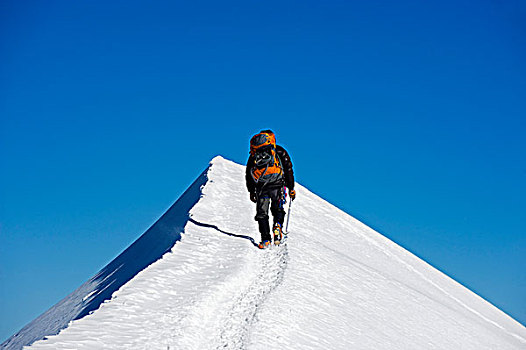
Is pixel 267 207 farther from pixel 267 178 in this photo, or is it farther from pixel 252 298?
pixel 252 298

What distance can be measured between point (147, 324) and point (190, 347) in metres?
0.69

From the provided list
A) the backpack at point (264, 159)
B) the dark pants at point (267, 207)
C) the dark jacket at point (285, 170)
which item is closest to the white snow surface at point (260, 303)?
the dark pants at point (267, 207)

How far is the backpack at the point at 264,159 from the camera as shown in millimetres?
8633

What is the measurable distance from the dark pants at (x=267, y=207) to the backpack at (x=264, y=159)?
0.70 ft

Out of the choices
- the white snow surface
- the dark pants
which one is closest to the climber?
the dark pants

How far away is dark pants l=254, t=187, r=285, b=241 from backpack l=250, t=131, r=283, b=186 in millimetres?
214

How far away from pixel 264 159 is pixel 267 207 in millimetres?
869

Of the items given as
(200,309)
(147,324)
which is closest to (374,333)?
(200,309)

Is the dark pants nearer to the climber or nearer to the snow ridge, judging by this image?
the climber

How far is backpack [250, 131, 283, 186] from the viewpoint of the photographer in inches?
340

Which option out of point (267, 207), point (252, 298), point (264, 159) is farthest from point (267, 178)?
point (252, 298)

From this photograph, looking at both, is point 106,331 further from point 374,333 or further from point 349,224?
point 349,224

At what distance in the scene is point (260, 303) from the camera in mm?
A: 6109

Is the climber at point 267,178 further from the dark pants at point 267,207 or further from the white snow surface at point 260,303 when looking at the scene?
the white snow surface at point 260,303
